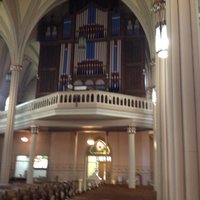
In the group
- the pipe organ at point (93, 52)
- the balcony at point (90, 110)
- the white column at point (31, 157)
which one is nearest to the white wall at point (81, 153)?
the balcony at point (90, 110)

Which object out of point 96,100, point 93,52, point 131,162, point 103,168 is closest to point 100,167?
point 103,168

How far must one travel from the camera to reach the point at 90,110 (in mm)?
13625

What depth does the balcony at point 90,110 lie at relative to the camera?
13.8 m

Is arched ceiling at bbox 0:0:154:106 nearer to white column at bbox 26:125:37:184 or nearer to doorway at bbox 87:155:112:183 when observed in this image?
white column at bbox 26:125:37:184

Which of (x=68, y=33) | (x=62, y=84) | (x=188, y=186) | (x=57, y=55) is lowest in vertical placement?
(x=188, y=186)

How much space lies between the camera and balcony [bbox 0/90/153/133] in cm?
1380

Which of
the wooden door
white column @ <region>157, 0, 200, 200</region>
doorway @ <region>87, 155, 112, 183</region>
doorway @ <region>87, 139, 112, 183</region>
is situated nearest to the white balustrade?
doorway @ <region>87, 139, 112, 183</region>

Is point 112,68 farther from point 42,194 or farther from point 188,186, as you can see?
point 188,186

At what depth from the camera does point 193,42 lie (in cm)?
512

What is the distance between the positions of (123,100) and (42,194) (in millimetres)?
7600

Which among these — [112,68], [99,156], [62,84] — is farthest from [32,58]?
[99,156]

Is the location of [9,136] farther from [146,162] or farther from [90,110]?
[146,162]

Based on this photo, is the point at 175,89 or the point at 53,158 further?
the point at 53,158

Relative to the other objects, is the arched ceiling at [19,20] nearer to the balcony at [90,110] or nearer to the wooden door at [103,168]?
the balcony at [90,110]
